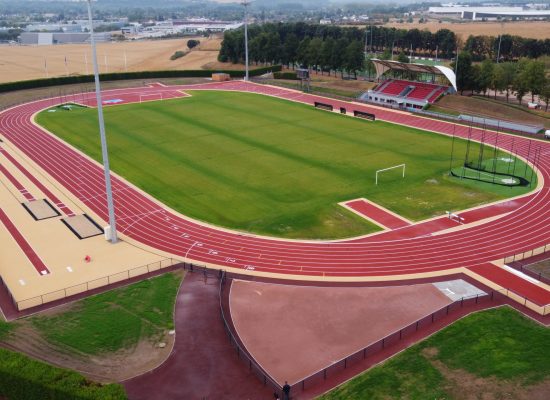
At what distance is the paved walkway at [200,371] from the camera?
21.2 meters

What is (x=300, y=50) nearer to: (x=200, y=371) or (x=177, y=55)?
(x=177, y=55)

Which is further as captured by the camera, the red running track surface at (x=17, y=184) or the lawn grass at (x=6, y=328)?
the red running track surface at (x=17, y=184)

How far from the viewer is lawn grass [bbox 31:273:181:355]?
24562 mm

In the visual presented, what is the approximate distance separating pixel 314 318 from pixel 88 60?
151 meters

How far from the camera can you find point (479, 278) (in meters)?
30.2

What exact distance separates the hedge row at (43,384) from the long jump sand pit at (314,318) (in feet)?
22.5

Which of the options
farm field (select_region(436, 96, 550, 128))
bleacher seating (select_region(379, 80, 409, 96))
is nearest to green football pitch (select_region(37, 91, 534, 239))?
farm field (select_region(436, 96, 550, 128))

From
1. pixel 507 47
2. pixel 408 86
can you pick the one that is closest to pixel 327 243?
pixel 408 86

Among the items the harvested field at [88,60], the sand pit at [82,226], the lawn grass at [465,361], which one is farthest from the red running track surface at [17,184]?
the harvested field at [88,60]

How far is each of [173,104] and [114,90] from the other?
19.0m

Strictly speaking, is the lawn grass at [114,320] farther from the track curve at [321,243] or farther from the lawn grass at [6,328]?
the track curve at [321,243]

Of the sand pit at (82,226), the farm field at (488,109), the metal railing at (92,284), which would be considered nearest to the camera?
the metal railing at (92,284)

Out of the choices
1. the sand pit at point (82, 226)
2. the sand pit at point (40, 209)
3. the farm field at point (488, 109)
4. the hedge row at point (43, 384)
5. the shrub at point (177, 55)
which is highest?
the shrub at point (177, 55)

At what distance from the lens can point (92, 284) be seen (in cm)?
2967
